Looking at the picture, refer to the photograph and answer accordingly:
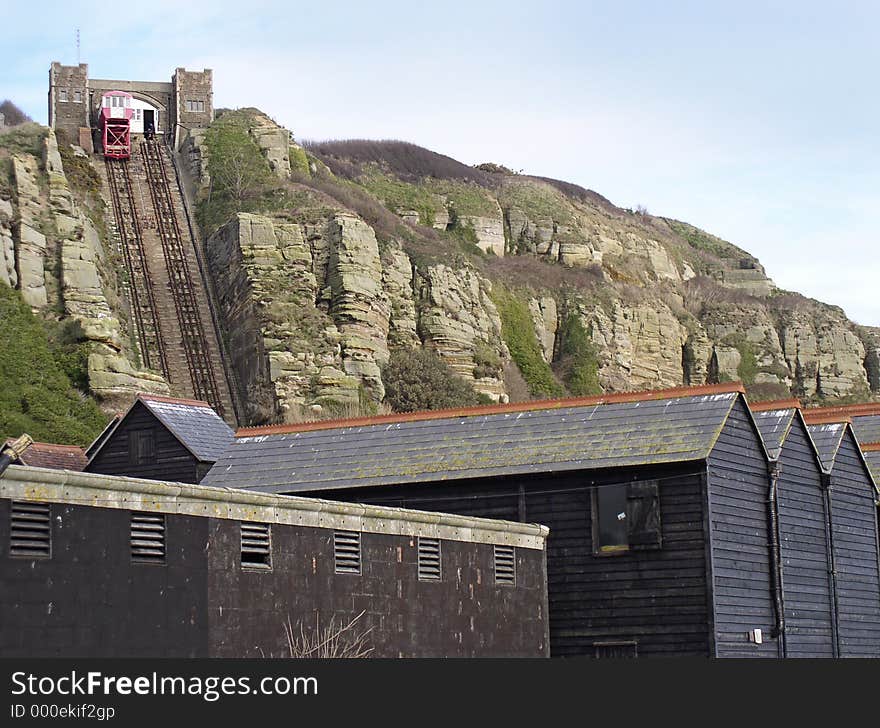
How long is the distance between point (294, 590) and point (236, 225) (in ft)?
152

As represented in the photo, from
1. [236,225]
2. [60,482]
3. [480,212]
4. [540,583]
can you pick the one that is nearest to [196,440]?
[540,583]

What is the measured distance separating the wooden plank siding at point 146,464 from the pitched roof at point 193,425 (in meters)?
0.17

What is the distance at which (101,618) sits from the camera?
72.3 ft

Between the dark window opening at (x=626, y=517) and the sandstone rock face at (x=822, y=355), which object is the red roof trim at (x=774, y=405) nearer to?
the dark window opening at (x=626, y=517)

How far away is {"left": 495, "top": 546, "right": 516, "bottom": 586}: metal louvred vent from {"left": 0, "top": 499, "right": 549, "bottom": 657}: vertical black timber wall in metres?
0.16

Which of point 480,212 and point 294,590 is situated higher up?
point 480,212

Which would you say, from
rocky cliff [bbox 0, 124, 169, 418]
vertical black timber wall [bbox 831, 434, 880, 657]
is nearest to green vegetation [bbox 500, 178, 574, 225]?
rocky cliff [bbox 0, 124, 169, 418]

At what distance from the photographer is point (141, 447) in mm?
38688

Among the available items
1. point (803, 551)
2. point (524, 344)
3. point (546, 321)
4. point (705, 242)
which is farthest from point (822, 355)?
point (803, 551)

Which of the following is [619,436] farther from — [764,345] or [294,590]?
[764,345]

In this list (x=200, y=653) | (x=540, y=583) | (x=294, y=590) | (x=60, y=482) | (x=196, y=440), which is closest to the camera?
(x=60, y=482)

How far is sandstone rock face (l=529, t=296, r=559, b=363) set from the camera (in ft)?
288

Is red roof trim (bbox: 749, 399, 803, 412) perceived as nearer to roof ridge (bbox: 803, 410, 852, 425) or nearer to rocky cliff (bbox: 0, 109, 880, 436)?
roof ridge (bbox: 803, 410, 852, 425)

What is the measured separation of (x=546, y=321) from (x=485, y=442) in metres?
54.9
